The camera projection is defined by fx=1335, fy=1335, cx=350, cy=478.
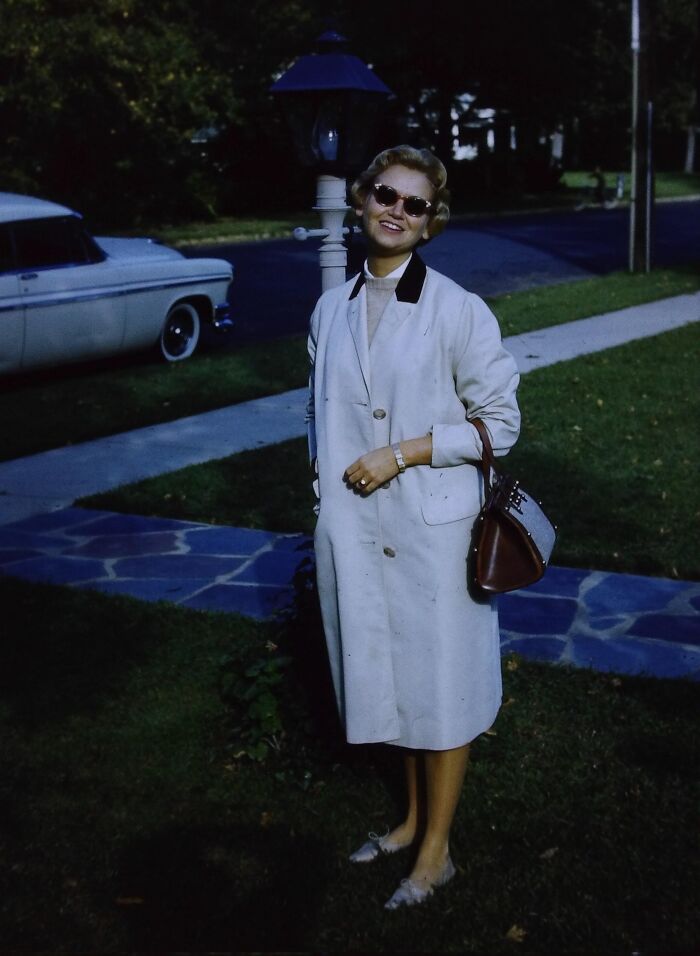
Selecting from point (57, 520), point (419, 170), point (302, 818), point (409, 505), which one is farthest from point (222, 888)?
point (57, 520)

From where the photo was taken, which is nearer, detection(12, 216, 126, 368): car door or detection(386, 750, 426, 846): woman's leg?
detection(386, 750, 426, 846): woman's leg

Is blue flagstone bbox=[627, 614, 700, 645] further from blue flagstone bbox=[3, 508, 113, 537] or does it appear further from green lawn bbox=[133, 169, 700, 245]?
green lawn bbox=[133, 169, 700, 245]

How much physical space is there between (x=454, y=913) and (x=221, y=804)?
98 centimetres

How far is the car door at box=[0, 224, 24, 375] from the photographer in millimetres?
10867

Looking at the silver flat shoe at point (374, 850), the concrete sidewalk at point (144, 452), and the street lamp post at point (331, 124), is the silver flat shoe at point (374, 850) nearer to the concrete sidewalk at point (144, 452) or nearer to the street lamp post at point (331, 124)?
the street lamp post at point (331, 124)

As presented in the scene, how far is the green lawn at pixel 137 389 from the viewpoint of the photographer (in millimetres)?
9906

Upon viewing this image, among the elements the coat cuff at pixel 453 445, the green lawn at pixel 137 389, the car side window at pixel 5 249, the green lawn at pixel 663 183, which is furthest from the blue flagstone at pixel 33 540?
the green lawn at pixel 663 183

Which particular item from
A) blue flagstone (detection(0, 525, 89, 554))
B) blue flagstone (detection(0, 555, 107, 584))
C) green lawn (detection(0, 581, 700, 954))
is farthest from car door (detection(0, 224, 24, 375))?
green lawn (detection(0, 581, 700, 954))

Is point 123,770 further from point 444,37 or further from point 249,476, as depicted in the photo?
point 444,37

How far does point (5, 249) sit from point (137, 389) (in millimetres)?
1571

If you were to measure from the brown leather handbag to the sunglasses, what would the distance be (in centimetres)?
55

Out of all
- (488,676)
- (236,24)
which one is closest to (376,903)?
(488,676)

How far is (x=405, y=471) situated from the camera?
3.41 m

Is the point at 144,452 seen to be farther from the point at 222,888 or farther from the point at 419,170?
the point at 419,170
